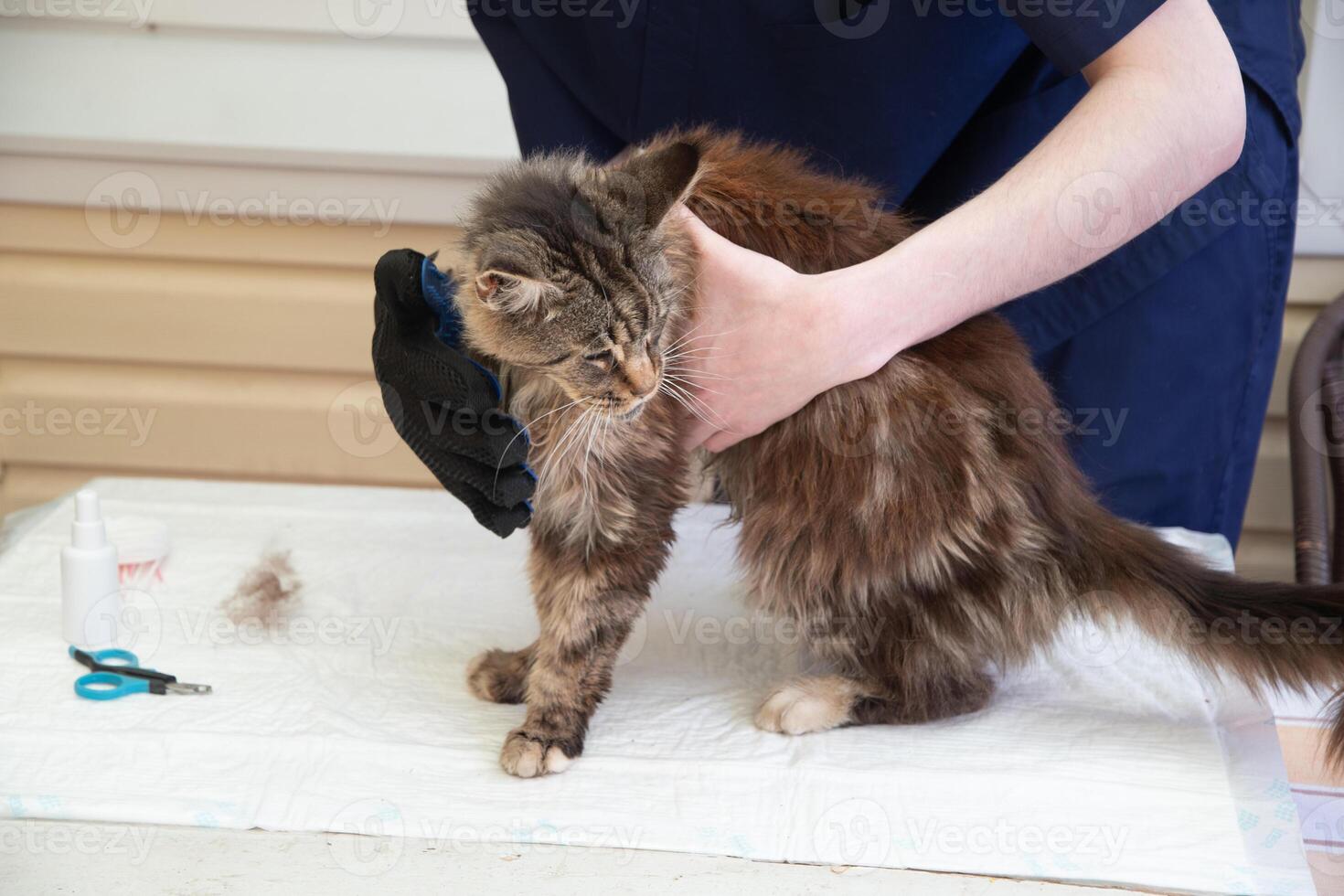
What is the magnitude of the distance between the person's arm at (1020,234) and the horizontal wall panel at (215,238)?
135 cm

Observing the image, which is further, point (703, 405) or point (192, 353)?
point (192, 353)

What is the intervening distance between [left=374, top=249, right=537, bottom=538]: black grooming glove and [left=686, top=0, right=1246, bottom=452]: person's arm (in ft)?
0.87

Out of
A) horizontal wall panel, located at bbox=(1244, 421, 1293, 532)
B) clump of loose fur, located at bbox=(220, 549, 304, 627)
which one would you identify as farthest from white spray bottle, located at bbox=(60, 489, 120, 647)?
horizontal wall panel, located at bbox=(1244, 421, 1293, 532)

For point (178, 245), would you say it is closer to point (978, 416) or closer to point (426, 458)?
point (426, 458)

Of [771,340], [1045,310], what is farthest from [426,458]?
[1045,310]

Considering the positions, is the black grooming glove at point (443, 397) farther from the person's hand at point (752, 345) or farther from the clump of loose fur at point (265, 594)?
the clump of loose fur at point (265, 594)

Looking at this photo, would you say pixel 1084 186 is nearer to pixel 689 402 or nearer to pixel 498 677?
pixel 689 402

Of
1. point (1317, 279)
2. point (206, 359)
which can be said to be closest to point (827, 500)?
point (1317, 279)

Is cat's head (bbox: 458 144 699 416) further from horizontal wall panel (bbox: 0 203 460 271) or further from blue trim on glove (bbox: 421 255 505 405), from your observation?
horizontal wall panel (bbox: 0 203 460 271)

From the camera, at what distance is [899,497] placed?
4.21 ft

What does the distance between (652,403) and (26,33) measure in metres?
1.87

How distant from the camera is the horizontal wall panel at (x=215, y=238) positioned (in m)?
2.45

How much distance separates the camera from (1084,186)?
121 cm

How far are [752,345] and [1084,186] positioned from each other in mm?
391
